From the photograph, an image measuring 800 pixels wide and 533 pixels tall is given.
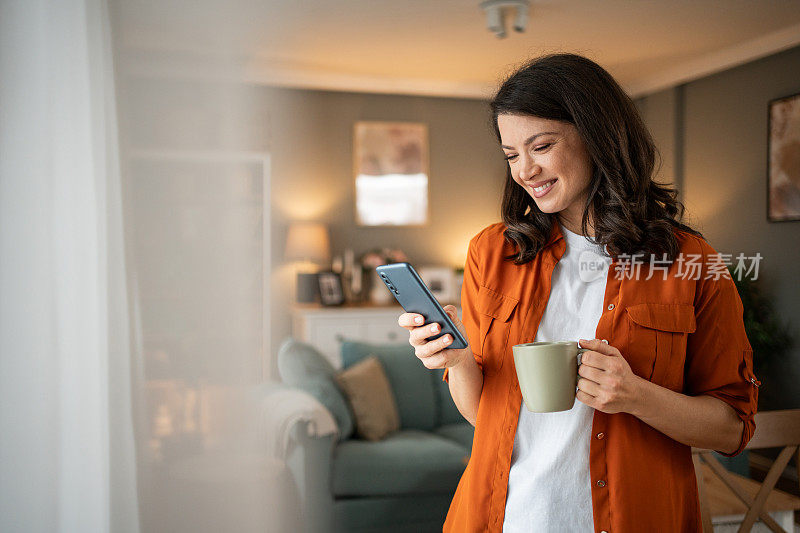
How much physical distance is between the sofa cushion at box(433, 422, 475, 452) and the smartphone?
2.06m

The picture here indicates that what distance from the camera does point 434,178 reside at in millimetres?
4840

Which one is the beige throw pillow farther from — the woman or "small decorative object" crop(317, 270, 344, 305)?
the woman

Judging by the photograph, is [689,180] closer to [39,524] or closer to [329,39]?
[329,39]

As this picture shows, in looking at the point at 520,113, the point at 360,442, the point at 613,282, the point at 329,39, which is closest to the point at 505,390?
the point at 613,282

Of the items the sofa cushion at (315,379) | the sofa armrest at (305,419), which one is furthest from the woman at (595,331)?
the sofa cushion at (315,379)

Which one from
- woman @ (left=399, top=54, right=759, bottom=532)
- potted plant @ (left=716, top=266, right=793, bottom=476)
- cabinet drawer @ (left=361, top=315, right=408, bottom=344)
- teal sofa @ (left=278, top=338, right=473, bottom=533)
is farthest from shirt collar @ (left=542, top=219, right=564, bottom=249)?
cabinet drawer @ (left=361, top=315, right=408, bottom=344)

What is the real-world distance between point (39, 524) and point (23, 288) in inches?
13.7

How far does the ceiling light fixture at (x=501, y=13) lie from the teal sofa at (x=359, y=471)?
1.84 meters

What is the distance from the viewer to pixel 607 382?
753mm

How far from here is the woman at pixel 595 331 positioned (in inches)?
33.3

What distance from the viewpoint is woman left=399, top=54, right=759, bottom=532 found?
2.78 ft

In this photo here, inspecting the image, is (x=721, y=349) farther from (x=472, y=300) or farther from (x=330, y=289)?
(x=330, y=289)

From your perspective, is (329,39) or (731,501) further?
(329,39)

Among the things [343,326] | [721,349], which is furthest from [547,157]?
[343,326]
